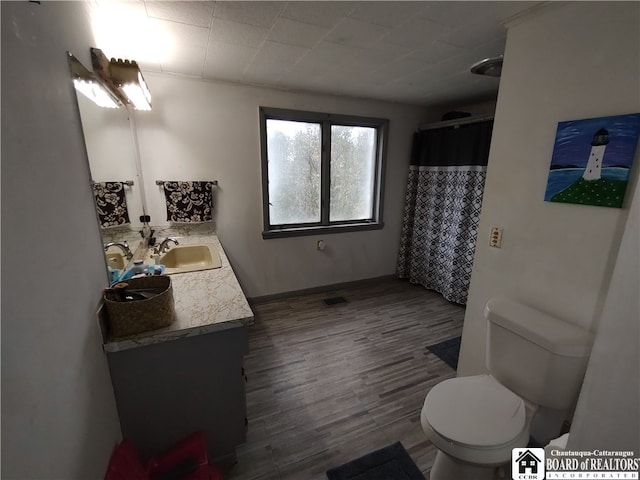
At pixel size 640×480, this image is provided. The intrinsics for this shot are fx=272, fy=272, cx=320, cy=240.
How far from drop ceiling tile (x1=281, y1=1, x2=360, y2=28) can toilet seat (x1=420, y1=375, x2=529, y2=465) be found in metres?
1.92

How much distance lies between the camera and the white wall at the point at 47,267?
54cm

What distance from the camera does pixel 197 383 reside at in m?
1.25

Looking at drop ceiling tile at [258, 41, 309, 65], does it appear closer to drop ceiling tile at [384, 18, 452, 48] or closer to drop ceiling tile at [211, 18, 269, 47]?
drop ceiling tile at [211, 18, 269, 47]

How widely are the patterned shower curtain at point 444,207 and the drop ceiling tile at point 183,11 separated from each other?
8.22 ft

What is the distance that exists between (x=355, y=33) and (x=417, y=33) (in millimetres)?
353

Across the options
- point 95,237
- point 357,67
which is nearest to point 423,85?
point 357,67

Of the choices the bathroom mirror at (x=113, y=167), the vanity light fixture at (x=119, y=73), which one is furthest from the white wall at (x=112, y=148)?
the vanity light fixture at (x=119, y=73)

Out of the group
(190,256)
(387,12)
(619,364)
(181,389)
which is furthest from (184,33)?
(619,364)

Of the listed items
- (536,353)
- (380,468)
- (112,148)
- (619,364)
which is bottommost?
(380,468)

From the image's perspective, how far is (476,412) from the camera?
1219mm

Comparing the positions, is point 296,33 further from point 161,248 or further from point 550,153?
point 161,248

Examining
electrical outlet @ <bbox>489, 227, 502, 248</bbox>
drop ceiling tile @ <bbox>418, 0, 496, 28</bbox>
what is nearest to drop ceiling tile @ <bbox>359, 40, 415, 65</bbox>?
drop ceiling tile @ <bbox>418, 0, 496, 28</bbox>

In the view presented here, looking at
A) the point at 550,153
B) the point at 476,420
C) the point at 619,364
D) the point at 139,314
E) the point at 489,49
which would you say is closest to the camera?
the point at 619,364

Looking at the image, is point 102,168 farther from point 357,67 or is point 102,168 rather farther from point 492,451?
point 492,451
